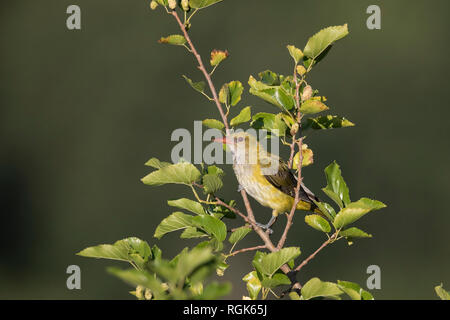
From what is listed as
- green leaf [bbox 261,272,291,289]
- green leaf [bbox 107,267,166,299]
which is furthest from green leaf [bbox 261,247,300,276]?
green leaf [bbox 107,267,166,299]

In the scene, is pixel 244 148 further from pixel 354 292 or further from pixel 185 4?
pixel 354 292

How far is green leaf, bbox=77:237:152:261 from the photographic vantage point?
1.40m

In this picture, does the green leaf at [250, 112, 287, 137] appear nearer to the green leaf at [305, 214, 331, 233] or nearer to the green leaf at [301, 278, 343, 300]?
the green leaf at [305, 214, 331, 233]

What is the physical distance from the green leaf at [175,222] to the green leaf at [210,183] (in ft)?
0.27

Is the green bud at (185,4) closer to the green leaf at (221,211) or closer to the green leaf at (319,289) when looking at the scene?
the green leaf at (221,211)

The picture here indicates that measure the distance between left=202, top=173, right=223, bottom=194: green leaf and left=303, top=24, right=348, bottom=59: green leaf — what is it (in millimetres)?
369

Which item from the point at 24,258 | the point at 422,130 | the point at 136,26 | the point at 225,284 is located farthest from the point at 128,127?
the point at 225,284

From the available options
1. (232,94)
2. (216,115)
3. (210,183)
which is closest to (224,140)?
(232,94)

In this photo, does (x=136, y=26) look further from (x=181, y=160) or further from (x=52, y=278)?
(x=181, y=160)

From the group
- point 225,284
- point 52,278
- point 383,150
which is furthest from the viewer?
point 383,150

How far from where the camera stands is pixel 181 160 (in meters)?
1.51

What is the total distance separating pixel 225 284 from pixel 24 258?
7403mm

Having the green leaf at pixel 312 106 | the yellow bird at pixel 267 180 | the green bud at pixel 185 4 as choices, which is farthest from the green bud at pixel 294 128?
the yellow bird at pixel 267 180

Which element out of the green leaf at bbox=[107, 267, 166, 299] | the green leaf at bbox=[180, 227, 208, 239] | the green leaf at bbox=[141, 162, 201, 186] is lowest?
the green leaf at bbox=[107, 267, 166, 299]
